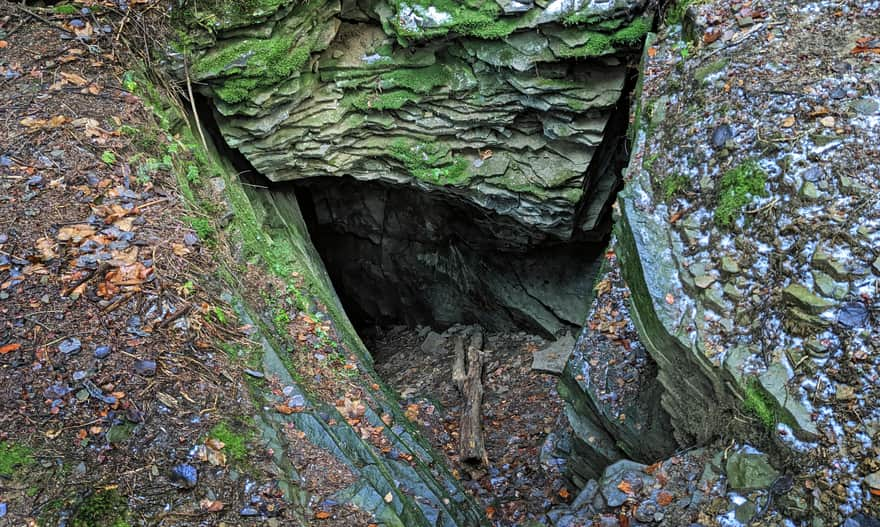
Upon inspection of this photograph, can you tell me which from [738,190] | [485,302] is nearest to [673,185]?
[738,190]

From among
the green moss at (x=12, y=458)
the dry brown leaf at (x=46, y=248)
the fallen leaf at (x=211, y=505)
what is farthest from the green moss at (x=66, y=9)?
the fallen leaf at (x=211, y=505)

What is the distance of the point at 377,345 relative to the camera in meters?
11.0

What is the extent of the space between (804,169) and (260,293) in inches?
193

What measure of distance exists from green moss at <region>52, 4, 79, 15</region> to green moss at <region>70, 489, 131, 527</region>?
18.3ft

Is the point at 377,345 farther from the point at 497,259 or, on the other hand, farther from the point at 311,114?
the point at 311,114

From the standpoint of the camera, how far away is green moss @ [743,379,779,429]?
326 centimetres

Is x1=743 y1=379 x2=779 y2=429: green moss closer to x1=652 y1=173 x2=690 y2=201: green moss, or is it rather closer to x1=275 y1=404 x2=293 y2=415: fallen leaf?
x1=652 y1=173 x2=690 y2=201: green moss

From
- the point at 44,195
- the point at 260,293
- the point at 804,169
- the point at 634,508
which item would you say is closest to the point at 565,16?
the point at 804,169

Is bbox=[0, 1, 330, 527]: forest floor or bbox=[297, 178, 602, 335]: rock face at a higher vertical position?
bbox=[0, 1, 330, 527]: forest floor

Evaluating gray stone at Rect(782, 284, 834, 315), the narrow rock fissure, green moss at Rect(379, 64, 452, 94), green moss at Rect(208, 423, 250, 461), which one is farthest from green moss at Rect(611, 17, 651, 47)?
green moss at Rect(208, 423, 250, 461)

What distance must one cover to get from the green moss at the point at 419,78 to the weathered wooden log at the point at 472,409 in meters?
4.00

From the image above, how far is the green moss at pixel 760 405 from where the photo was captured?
3256mm

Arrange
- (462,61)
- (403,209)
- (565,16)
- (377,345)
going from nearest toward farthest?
1. (565,16)
2. (462,61)
3. (403,209)
4. (377,345)

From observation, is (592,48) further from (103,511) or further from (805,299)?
(103,511)
